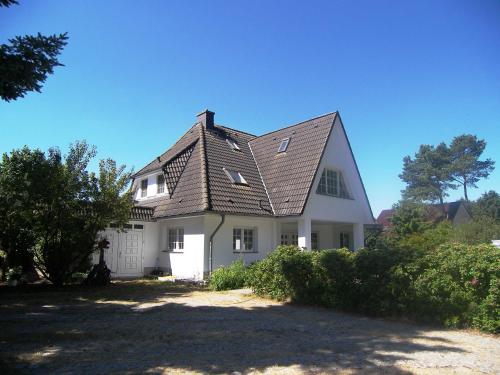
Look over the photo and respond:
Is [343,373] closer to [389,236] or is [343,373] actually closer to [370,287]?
[370,287]

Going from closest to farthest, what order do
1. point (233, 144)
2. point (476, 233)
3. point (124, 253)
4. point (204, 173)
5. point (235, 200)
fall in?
point (235, 200)
point (204, 173)
point (124, 253)
point (233, 144)
point (476, 233)

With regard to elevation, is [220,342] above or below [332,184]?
below

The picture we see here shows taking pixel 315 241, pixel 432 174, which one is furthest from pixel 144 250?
pixel 432 174

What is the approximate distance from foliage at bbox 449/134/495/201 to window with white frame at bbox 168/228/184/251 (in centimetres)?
5172

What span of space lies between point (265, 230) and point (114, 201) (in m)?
7.63

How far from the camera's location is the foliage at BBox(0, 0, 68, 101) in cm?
679

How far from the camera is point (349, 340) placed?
7.07 m

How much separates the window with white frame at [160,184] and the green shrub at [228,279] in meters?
7.73

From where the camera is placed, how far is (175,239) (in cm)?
1884

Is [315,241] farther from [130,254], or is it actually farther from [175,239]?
[130,254]

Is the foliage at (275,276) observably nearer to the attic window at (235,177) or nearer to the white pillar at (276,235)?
the white pillar at (276,235)

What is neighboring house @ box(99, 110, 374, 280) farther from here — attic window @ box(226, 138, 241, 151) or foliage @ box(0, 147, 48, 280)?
foliage @ box(0, 147, 48, 280)

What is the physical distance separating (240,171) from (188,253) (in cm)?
559

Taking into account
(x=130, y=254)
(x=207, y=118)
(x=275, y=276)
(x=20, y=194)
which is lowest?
(x=275, y=276)
